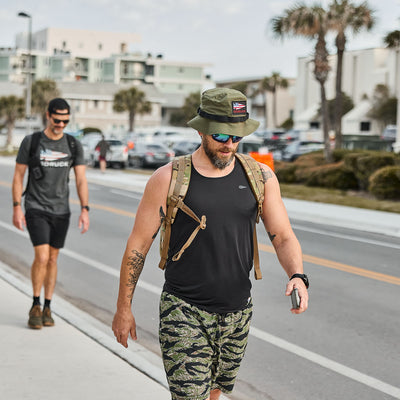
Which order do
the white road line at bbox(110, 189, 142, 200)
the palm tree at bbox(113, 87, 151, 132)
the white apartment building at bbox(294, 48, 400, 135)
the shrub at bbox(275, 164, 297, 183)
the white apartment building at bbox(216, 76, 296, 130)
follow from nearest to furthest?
1. the white road line at bbox(110, 189, 142, 200)
2. the shrub at bbox(275, 164, 297, 183)
3. the white apartment building at bbox(294, 48, 400, 135)
4. the palm tree at bbox(113, 87, 151, 132)
5. the white apartment building at bbox(216, 76, 296, 130)

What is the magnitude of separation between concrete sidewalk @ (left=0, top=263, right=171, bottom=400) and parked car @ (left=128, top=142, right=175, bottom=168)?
103 feet

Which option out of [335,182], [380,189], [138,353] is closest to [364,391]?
[138,353]

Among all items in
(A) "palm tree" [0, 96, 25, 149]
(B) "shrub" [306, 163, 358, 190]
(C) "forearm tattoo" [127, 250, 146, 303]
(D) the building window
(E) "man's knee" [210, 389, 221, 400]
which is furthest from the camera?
(D) the building window

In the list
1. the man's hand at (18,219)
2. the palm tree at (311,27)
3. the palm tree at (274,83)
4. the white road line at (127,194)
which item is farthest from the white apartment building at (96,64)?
the man's hand at (18,219)

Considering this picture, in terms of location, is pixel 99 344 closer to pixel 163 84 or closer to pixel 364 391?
pixel 364 391

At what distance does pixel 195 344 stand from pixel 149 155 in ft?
116

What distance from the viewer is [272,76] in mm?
110312

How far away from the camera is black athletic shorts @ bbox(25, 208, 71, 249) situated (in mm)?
6789

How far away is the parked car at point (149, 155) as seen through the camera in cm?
3881

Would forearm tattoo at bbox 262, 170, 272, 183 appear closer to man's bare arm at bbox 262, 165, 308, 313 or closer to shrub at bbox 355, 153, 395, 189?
man's bare arm at bbox 262, 165, 308, 313

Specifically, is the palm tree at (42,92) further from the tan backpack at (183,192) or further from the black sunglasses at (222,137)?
the black sunglasses at (222,137)

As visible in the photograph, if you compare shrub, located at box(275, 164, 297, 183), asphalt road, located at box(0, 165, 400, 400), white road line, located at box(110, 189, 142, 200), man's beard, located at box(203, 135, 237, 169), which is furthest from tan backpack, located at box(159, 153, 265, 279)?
shrub, located at box(275, 164, 297, 183)

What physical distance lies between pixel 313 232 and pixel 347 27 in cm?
1848

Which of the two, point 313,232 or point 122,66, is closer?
point 313,232
